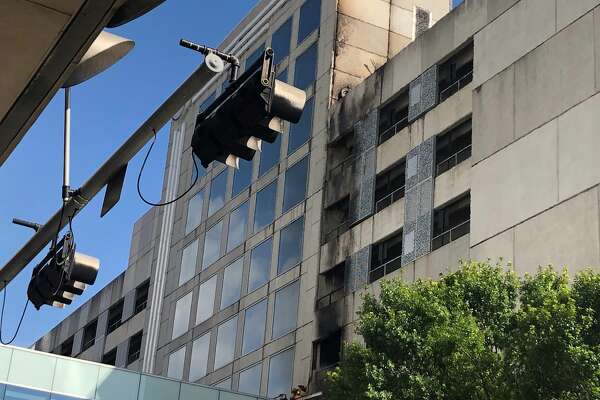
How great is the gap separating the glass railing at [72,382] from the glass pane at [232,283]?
9.08 m

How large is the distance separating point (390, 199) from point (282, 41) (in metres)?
14.1

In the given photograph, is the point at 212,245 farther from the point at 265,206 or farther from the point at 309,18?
the point at 309,18

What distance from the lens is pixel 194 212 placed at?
184ft

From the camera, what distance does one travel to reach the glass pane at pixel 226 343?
1852 inches

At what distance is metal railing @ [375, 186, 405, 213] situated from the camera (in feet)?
132

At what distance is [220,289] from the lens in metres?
49.8

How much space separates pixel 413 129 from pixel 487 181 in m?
5.76

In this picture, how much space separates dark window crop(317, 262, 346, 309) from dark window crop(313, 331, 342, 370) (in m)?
1.46

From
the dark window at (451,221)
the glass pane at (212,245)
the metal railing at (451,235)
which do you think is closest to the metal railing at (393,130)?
the dark window at (451,221)

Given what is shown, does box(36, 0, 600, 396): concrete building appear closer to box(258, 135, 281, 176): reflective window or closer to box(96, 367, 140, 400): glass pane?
box(258, 135, 281, 176): reflective window

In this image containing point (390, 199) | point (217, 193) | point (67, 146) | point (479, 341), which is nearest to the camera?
point (67, 146)

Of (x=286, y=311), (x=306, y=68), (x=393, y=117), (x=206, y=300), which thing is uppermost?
(x=306, y=68)

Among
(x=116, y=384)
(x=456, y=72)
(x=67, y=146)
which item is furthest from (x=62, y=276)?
(x=456, y=72)

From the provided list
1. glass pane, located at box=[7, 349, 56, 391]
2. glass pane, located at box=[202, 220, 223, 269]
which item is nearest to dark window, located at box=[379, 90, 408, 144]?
glass pane, located at box=[202, 220, 223, 269]
